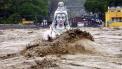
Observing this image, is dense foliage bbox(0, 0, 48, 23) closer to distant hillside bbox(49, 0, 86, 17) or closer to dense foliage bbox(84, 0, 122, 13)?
dense foliage bbox(84, 0, 122, 13)

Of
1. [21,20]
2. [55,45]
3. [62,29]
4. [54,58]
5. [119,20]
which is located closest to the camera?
[54,58]

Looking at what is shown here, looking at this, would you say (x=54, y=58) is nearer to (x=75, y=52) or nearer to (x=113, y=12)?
(x=75, y=52)

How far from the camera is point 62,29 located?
67.3ft

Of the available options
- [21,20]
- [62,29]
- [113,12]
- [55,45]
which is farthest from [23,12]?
[55,45]

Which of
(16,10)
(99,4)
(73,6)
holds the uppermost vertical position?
(16,10)

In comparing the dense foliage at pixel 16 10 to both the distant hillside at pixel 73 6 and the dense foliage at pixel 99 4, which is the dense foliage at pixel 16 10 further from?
the distant hillside at pixel 73 6

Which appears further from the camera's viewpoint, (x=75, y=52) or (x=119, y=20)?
(x=119, y=20)

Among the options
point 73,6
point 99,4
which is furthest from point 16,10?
point 73,6

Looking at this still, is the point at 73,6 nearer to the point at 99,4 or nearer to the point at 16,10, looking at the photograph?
the point at 99,4

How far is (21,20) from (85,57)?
179ft

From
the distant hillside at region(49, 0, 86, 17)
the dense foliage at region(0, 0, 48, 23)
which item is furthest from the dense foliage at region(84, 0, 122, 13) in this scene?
Answer: the distant hillside at region(49, 0, 86, 17)

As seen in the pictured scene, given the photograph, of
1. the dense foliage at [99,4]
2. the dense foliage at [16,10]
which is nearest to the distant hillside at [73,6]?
the dense foliage at [99,4]

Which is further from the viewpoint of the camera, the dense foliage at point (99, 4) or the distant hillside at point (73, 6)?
the distant hillside at point (73, 6)

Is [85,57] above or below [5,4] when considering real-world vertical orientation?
above
